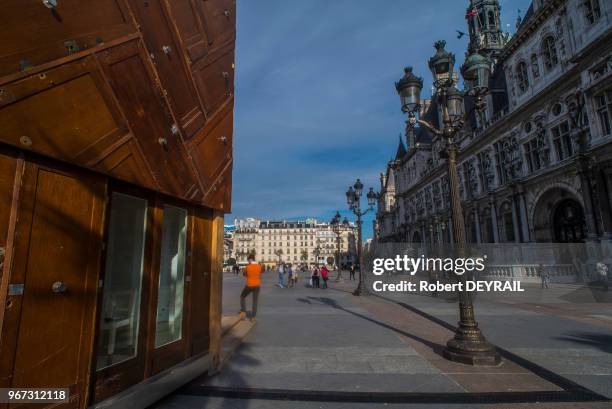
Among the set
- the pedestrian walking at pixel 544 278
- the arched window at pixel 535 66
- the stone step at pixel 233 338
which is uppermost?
the arched window at pixel 535 66

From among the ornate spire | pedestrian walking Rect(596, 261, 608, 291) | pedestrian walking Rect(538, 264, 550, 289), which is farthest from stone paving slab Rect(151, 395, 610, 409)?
the ornate spire

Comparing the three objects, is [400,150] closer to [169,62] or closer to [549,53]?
[549,53]

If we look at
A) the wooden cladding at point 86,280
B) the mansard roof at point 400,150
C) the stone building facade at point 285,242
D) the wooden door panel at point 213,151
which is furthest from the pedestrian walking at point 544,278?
the stone building facade at point 285,242

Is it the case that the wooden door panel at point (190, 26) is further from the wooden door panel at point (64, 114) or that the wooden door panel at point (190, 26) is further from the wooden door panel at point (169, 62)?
the wooden door panel at point (64, 114)

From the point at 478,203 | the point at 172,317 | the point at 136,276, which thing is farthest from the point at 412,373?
the point at 478,203

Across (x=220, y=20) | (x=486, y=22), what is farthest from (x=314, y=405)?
(x=486, y=22)

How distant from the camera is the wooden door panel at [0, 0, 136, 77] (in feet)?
7.35

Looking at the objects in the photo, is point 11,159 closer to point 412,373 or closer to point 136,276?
point 136,276

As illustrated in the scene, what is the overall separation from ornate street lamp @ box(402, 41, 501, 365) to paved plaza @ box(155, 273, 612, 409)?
1.46ft

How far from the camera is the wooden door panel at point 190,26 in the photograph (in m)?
4.22

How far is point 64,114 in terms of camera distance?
2613mm

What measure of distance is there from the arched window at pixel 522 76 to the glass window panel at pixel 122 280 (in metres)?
30.5

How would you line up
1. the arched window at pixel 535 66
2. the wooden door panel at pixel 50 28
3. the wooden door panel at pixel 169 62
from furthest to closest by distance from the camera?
the arched window at pixel 535 66, the wooden door panel at pixel 169 62, the wooden door panel at pixel 50 28

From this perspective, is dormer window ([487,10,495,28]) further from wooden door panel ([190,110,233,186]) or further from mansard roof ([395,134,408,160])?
wooden door panel ([190,110,233,186])
